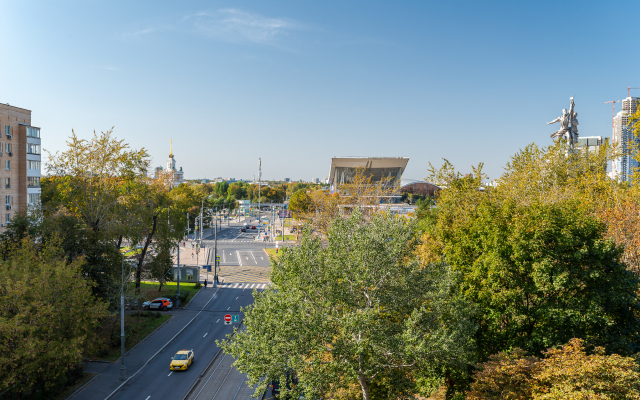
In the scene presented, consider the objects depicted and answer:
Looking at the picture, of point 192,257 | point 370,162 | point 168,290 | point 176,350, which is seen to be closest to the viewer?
point 176,350

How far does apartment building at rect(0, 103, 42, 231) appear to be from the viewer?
140ft

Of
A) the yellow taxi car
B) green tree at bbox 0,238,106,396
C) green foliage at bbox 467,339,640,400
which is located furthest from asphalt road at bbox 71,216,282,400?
green foliage at bbox 467,339,640,400

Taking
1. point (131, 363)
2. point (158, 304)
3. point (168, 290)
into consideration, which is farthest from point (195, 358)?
point (168, 290)

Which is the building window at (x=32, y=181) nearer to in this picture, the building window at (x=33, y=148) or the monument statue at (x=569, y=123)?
the building window at (x=33, y=148)

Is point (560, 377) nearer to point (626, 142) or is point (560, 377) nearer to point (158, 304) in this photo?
point (626, 142)

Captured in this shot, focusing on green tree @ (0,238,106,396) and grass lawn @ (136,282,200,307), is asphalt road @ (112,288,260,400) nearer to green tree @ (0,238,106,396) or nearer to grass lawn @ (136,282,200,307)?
grass lawn @ (136,282,200,307)

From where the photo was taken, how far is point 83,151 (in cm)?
3638

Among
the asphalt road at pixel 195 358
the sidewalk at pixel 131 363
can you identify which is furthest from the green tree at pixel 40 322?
the asphalt road at pixel 195 358

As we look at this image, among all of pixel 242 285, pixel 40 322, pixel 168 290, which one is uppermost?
pixel 40 322

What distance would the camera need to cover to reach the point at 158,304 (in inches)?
1609

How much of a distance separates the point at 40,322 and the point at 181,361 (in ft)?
32.6

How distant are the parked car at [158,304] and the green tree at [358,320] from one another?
2777cm

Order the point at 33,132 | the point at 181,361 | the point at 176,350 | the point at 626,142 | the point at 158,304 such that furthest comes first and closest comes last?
the point at 33,132, the point at 158,304, the point at 176,350, the point at 181,361, the point at 626,142

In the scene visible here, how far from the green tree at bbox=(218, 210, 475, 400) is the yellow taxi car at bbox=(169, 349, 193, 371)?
1324cm
